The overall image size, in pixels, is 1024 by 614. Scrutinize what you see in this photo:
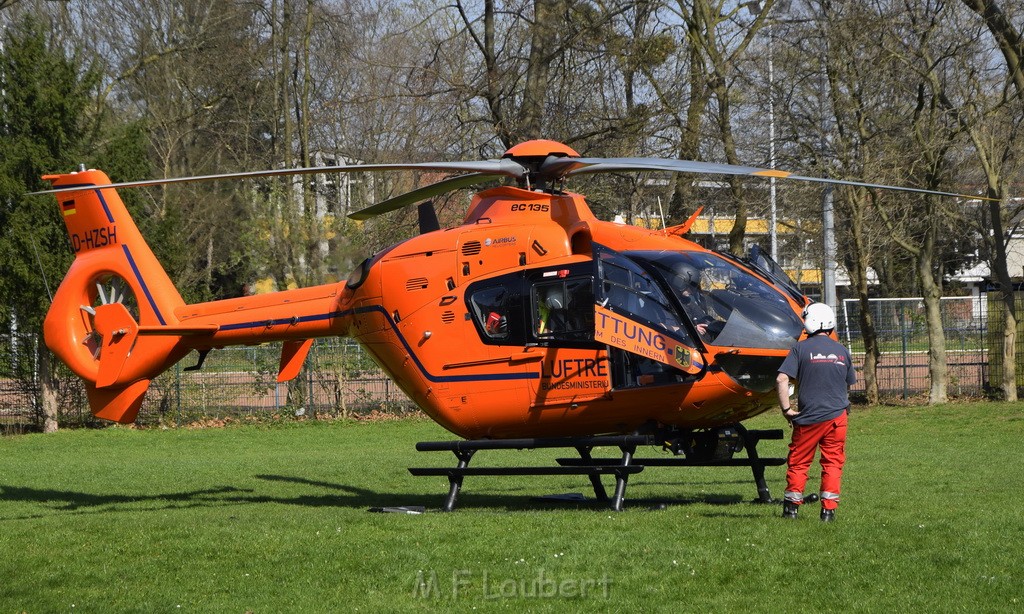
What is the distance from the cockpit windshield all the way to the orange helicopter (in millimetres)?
15

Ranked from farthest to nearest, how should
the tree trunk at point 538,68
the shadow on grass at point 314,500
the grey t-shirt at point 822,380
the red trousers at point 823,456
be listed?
1. the tree trunk at point 538,68
2. the shadow on grass at point 314,500
3. the grey t-shirt at point 822,380
4. the red trousers at point 823,456

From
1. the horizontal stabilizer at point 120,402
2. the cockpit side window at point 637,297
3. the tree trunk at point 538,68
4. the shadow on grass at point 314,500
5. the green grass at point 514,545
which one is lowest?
the shadow on grass at point 314,500

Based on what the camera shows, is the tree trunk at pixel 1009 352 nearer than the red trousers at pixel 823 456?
No

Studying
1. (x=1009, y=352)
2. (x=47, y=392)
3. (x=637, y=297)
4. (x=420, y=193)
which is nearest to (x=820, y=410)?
(x=637, y=297)

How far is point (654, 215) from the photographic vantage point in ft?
106

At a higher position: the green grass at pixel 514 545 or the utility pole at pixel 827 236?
the utility pole at pixel 827 236

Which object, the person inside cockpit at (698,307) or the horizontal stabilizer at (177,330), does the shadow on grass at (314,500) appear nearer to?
the person inside cockpit at (698,307)

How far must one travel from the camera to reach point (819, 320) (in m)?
10.3

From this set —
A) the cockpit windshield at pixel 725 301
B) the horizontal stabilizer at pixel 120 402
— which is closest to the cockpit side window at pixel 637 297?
the cockpit windshield at pixel 725 301

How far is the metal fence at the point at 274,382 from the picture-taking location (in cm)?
2797

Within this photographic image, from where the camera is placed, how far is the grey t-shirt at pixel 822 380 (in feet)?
33.0

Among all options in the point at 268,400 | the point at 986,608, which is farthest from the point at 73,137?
the point at 986,608

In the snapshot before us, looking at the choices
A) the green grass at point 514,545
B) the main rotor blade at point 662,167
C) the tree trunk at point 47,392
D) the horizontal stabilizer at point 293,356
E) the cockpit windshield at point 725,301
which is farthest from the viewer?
the tree trunk at point 47,392

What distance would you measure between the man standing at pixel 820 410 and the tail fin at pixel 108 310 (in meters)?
8.32
